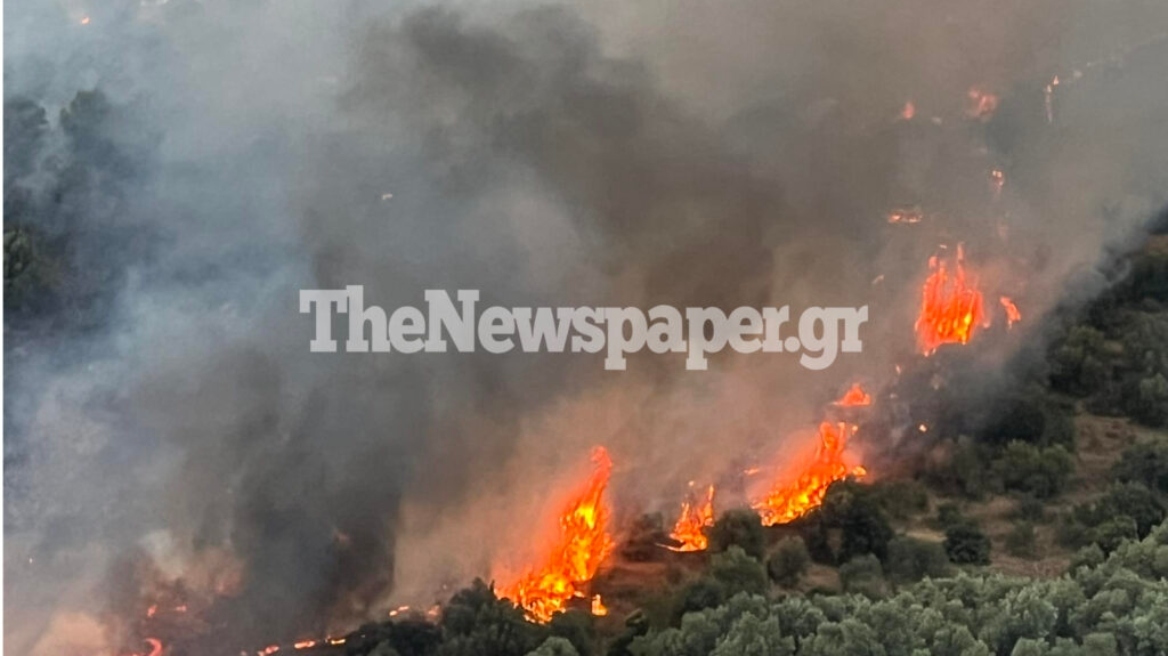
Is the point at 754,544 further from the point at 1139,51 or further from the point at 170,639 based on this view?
the point at 1139,51

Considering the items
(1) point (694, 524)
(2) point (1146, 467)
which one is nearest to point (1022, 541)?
(2) point (1146, 467)

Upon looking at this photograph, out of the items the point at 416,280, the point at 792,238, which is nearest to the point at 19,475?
the point at 416,280

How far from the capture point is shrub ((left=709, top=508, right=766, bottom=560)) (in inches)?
209

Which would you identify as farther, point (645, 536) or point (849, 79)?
point (849, 79)

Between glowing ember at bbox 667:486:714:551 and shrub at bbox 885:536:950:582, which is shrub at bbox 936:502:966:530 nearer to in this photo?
shrub at bbox 885:536:950:582

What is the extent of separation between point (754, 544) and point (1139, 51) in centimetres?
328

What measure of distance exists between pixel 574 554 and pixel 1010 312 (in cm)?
259

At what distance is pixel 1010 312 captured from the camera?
6242 millimetres

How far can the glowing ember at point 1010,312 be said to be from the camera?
6.22 metres

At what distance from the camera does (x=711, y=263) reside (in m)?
5.66

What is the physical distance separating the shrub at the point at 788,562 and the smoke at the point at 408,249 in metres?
0.49

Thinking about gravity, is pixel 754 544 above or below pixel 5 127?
below

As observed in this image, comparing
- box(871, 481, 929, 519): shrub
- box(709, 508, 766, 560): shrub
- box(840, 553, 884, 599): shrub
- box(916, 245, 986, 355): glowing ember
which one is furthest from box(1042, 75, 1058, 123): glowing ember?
box(709, 508, 766, 560): shrub

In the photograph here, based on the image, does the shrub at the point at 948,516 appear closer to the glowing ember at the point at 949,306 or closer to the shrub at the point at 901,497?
the shrub at the point at 901,497
